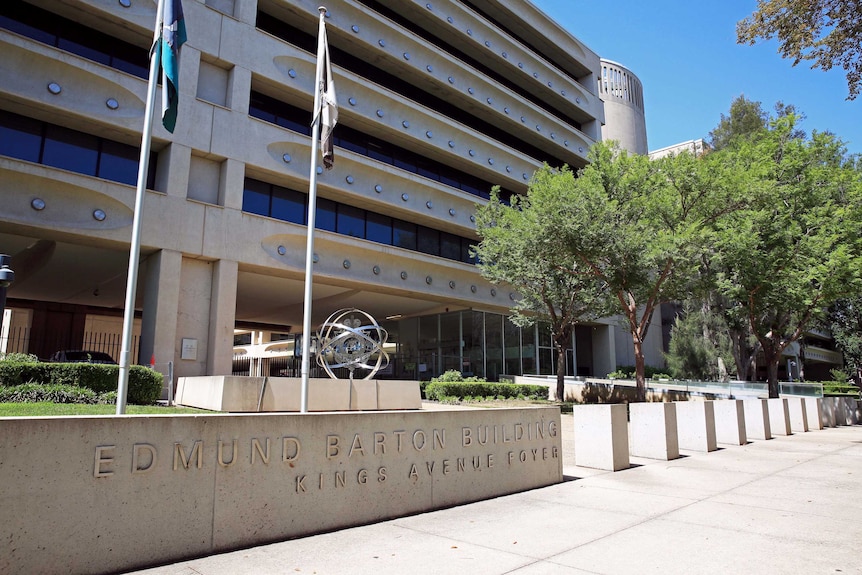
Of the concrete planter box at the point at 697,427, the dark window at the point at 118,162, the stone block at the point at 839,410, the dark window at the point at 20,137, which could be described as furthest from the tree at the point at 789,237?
the dark window at the point at 20,137

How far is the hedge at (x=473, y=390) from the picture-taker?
24438mm

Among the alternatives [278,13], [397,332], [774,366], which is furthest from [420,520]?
[397,332]

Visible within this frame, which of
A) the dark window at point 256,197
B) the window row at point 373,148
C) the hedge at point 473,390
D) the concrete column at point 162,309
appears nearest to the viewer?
the concrete column at point 162,309

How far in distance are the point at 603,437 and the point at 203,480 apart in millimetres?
7203

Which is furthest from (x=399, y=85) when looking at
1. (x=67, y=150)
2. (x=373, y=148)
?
(x=67, y=150)

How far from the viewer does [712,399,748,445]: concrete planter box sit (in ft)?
46.2

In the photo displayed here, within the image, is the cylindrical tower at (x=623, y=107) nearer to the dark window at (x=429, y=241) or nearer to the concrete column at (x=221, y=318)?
the dark window at (x=429, y=241)

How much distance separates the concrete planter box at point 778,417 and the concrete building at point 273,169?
1802 cm

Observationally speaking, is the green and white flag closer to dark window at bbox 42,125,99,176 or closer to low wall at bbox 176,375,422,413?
low wall at bbox 176,375,422,413

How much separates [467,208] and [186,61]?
1745 centimetres

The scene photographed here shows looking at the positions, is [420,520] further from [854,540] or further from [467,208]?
[467,208]

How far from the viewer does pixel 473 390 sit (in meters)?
25.3

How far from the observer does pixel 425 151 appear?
1329 inches

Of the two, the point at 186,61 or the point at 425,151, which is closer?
the point at 186,61
